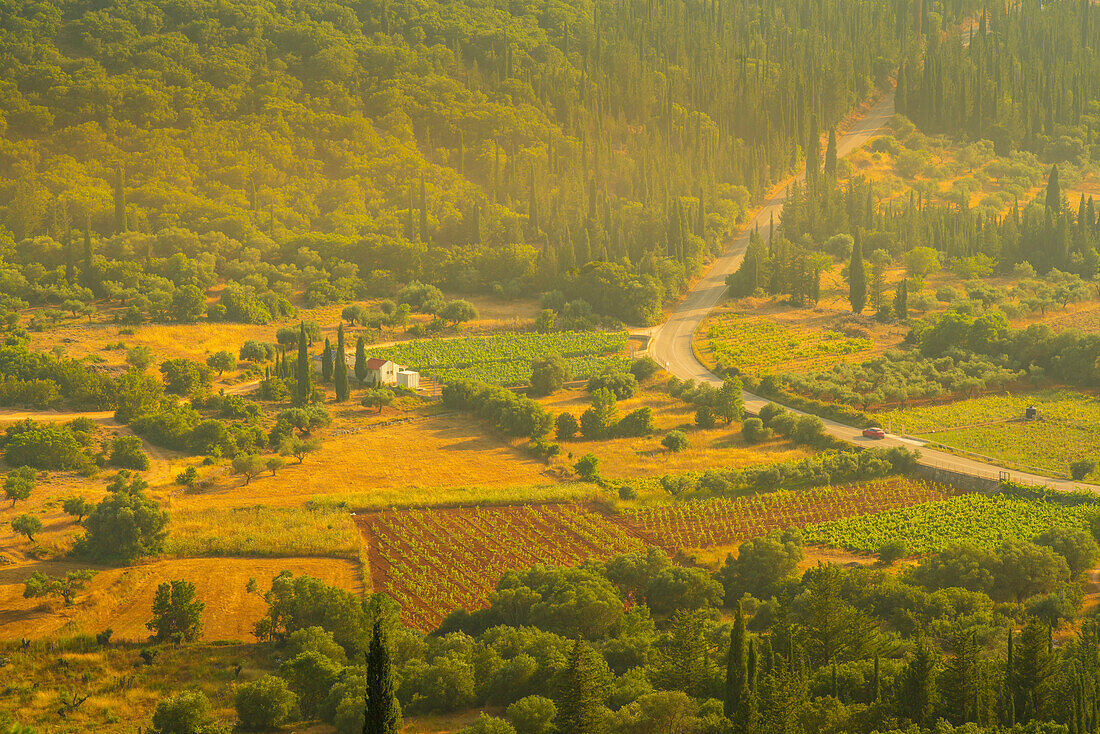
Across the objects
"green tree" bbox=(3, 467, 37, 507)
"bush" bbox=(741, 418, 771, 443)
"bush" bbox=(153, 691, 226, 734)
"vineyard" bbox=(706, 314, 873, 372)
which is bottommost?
"bush" bbox=(153, 691, 226, 734)

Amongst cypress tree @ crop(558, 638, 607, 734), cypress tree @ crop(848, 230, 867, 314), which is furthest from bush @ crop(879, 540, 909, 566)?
cypress tree @ crop(848, 230, 867, 314)

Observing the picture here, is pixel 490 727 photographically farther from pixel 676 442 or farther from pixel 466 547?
pixel 676 442

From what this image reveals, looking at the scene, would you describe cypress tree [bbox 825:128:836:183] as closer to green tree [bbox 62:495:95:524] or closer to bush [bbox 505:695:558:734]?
green tree [bbox 62:495:95:524]

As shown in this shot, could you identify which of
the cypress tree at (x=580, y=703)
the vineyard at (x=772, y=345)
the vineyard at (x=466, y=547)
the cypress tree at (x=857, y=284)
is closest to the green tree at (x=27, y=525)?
the vineyard at (x=466, y=547)

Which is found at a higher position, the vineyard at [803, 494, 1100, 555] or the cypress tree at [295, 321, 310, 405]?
the cypress tree at [295, 321, 310, 405]

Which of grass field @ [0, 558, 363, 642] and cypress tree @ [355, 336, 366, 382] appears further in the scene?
cypress tree @ [355, 336, 366, 382]

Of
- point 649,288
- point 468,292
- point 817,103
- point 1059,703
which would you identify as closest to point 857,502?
point 1059,703

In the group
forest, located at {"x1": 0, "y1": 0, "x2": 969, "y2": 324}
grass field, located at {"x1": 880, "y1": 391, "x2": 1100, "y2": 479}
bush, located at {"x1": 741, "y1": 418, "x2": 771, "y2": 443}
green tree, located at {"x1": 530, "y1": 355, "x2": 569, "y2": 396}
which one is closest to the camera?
grass field, located at {"x1": 880, "y1": 391, "x2": 1100, "y2": 479}
